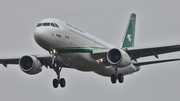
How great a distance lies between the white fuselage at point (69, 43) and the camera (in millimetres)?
47562

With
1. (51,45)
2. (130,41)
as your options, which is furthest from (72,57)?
(130,41)

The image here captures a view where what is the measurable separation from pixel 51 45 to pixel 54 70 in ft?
24.7

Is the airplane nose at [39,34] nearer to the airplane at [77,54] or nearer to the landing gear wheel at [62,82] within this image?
the airplane at [77,54]

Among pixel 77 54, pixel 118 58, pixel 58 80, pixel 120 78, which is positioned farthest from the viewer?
pixel 120 78

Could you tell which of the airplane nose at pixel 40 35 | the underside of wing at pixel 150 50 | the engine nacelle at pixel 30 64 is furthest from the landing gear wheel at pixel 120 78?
the airplane nose at pixel 40 35

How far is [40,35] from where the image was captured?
47.1 meters

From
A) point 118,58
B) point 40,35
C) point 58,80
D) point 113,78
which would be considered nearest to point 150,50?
point 118,58

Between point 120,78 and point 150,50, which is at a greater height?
point 150,50

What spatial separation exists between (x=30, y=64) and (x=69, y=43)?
660 cm

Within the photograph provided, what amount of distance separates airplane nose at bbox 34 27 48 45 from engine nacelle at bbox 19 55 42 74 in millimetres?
6476

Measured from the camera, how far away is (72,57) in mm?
49688

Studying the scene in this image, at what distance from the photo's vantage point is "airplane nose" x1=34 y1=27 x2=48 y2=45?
47.1 m

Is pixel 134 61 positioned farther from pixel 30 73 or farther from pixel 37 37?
pixel 37 37

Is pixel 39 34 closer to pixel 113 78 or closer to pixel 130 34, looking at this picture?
pixel 113 78
